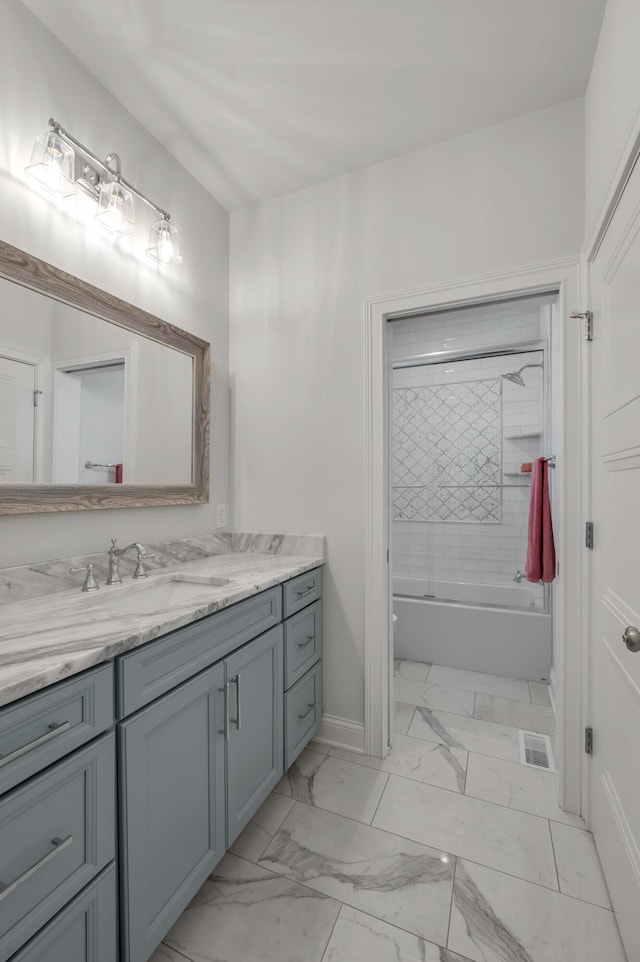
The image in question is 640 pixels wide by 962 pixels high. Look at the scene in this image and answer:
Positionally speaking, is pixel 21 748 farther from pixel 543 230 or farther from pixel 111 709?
pixel 543 230

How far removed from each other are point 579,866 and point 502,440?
2676 millimetres

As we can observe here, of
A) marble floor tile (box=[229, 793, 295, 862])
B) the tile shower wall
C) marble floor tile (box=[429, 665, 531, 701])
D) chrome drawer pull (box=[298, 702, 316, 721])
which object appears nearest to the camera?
marble floor tile (box=[229, 793, 295, 862])

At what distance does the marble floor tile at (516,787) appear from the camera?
5.16ft

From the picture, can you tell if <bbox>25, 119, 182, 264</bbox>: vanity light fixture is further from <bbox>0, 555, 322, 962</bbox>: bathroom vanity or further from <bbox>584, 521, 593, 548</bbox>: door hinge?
<bbox>584, 521, 593, 548</bbox>: door hinge

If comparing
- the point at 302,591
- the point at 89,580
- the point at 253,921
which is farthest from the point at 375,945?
the point at 89,580

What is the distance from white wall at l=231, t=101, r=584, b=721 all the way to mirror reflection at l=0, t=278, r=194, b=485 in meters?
0.45

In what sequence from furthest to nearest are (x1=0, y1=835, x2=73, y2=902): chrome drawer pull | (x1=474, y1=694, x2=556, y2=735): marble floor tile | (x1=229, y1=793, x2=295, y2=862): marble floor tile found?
(x1=474, y1=694, x2=556, y2=735): marble floor tile → (x1=229, y1=793, x2=295, y2=862): marble floor tile → (x1=0, y1=835, x2=73, y2=902): chrome drawer pull

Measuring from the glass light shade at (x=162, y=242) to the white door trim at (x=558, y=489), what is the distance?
87cm

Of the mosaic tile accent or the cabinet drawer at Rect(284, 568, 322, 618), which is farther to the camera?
the mosaic tile accent

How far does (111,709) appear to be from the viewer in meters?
0.90

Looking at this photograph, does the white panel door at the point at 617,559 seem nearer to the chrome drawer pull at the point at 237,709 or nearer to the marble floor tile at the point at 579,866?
the marble floor tile at the point at 579,866

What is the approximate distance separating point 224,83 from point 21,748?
2.12 metres

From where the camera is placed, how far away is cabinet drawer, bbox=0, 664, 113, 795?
2.33 ft

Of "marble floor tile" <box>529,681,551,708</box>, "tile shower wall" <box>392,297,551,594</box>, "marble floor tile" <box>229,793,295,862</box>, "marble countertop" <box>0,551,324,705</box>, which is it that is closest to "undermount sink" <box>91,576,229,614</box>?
"marble countertop" <box>0,551,324,705</box>
